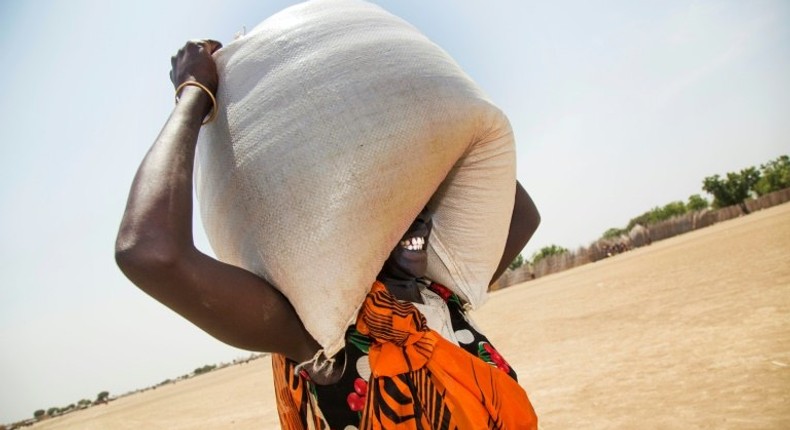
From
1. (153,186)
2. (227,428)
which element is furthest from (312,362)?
(227,428)

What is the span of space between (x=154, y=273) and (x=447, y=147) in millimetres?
723

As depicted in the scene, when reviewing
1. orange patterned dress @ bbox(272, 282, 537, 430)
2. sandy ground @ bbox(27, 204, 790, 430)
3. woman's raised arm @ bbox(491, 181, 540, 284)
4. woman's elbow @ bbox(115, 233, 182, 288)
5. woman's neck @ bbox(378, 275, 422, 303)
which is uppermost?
woman's elbow @ bbox(115, 233, 182, 288)

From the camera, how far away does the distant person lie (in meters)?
0.95

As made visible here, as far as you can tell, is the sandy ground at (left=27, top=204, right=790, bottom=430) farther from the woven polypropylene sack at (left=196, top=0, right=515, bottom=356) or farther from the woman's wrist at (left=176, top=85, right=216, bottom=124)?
the woman's wrist at (left=176, top=85, right=216, bottom=124)

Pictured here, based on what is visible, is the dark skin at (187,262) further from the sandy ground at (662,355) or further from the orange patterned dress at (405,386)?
the sandy ground at (662,355)

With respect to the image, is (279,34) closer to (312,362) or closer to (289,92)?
(289,92)

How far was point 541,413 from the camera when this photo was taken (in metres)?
4.07

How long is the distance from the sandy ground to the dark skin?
3.00 meters

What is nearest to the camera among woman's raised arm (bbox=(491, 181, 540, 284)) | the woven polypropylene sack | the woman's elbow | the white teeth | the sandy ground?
the woman's elbow

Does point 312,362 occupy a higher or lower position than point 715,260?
higher

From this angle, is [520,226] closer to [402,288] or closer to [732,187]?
[402,288]

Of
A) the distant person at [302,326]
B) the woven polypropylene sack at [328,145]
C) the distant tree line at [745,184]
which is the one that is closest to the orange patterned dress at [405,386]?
the distant person at [302,326]

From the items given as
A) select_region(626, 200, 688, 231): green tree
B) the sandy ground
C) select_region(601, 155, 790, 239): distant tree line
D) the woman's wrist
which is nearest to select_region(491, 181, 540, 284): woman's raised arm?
the woman's wrist

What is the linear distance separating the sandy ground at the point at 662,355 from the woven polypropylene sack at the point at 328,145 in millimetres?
2833
